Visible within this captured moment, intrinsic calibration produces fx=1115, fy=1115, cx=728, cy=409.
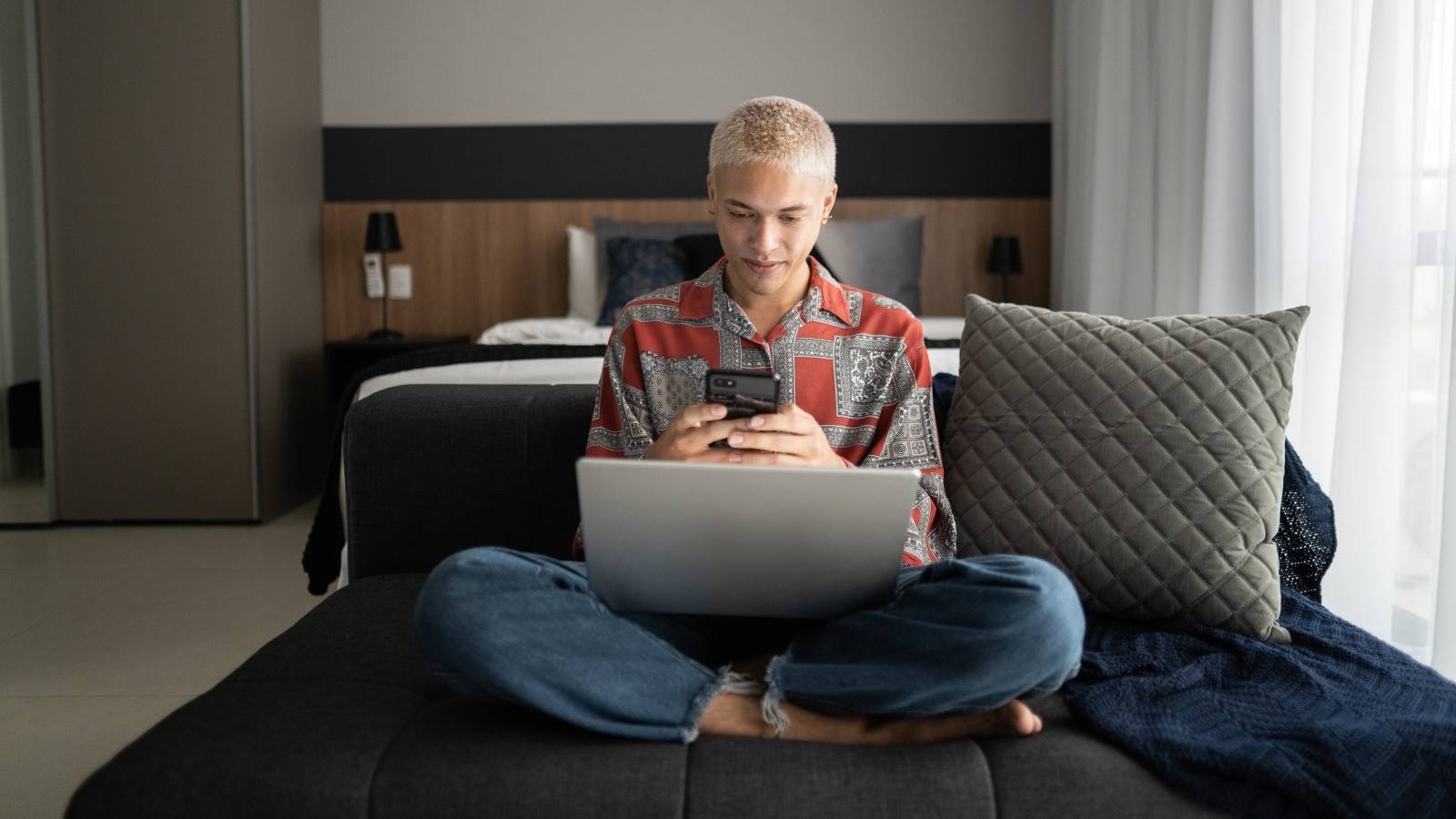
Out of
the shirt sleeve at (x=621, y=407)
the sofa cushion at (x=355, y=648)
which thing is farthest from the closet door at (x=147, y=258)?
the shirt sleeve at (x=621, y=407)

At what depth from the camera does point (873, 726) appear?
117cm

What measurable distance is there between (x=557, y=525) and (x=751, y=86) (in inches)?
120

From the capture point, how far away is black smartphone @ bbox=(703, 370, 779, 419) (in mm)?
1229

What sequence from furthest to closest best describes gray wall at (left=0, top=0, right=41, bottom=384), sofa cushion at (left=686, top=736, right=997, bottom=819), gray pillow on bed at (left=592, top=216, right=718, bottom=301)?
gray pillow on bed at (left=592, top=216, right=718, bottom=301), gray wall at (left=0, top=0, right=41, bottom=384), sofa cushion at (left=686, top=736, right=997, bottom=819)

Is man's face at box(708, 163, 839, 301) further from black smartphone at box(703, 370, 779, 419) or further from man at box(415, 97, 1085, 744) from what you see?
black smartphone at box(703, 370, 779, 419)

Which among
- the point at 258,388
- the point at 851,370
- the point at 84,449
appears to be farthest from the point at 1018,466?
the point at 84,449

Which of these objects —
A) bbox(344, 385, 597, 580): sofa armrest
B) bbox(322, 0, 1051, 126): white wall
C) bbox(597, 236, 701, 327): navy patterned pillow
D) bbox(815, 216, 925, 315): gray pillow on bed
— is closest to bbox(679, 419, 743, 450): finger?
bbox(344, 385, 597, 580): sofa armrest

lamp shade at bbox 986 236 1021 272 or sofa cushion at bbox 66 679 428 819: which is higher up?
lamp shade at bbox 986 236 1021 272

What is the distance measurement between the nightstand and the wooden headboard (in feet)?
0.70

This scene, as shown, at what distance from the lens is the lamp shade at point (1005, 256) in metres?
4.27

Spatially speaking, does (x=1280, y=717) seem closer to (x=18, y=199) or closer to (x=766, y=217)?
(x=766, y=217)

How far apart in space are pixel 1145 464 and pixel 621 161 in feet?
10.8

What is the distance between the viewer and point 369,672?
132 cm

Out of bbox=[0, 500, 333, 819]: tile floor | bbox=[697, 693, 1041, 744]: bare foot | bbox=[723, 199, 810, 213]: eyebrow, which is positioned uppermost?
bbox=[723, 199, 810, 213]: eyebrow
